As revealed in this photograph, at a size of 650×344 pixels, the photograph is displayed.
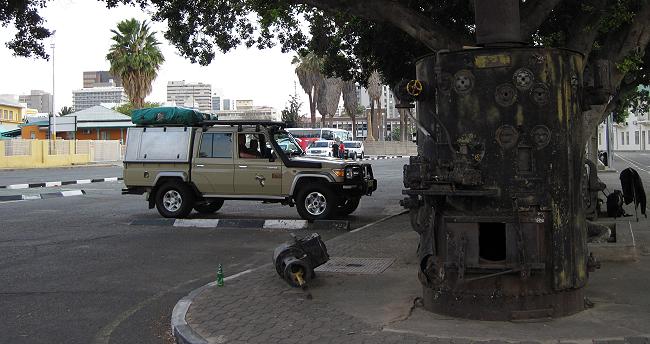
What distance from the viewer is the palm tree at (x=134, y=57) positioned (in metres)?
51.8

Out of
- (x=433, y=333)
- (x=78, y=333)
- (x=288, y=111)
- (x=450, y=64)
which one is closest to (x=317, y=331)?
(x=433, y=333)

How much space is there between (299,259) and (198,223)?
627 cm

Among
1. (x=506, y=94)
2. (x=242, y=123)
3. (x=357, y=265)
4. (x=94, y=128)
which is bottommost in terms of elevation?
(x=357, y=265)

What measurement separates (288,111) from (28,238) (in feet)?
244

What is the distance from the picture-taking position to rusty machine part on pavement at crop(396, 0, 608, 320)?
499 cm

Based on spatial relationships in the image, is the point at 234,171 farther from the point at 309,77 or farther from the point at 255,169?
the point at 309,77

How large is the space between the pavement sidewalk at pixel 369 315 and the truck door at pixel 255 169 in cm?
504

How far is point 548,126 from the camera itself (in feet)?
16.4

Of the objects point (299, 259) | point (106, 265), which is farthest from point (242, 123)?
point (299, 259)

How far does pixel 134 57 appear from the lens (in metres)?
51.7

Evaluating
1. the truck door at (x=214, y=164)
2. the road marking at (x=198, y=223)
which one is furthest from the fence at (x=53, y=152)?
the road marking at (x=198, y=223)

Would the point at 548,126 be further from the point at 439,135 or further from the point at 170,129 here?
the point at 170,129

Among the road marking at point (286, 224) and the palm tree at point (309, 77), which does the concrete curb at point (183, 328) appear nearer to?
the road marking at point (286, 224)

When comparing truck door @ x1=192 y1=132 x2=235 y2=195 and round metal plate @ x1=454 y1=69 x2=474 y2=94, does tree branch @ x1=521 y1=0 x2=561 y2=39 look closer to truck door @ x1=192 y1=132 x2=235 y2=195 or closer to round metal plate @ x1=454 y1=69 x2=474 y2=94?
round metal plate @ x1=454 y1=69 x2=474 y2=94
